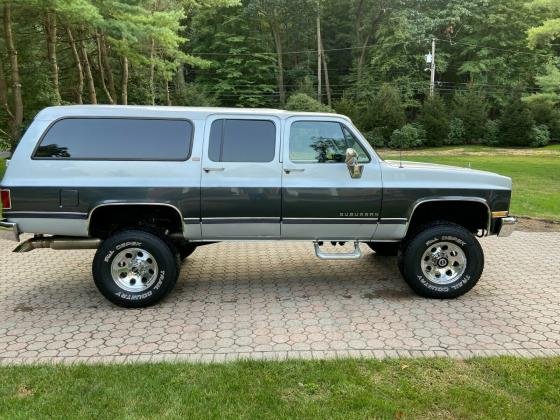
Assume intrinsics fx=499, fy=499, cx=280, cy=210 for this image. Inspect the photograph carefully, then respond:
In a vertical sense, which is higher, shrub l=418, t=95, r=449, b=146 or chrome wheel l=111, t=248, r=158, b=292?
shrub l=418, t=95, r=449, b=146

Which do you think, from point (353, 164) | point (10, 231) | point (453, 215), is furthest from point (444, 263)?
point (10, 231)

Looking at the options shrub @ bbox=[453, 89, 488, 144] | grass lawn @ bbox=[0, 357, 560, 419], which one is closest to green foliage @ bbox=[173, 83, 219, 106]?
shrub @ bbox=[453, 89, 488, 144]

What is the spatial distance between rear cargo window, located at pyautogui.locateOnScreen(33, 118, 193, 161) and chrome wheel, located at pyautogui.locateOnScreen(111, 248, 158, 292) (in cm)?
104

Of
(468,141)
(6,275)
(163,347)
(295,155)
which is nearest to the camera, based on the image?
(163,347)

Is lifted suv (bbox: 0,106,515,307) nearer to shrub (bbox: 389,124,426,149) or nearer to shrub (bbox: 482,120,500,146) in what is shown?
shrub (bbox: 389,124,426,149)

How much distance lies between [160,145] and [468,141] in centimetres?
3663

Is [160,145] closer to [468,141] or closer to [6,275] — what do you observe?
[6,275]

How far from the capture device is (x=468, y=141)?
3809cm

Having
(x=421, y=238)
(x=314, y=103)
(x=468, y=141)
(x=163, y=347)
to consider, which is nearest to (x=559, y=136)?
(x=468, y=141)

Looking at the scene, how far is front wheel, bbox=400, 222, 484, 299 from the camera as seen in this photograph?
18.2 ft

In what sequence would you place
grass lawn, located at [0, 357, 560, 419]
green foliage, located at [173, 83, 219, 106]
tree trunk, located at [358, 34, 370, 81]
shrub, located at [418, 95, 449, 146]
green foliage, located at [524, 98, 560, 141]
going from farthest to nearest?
tree trunk, located at [358, 34, 370, 81] < green foliage, located at [173, 83, 219, 106] < green foliage, located at [524, 98, 560, 141] < shrub, located at [418, 95, 449, 146] < grass lawn, located at [0, 357, 560, 419]

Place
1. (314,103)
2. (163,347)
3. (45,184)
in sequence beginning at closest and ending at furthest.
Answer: (163,347)
(45,184)
(314,103)

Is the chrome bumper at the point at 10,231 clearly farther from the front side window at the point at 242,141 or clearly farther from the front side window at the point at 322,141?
the front side window at the point at 322,141

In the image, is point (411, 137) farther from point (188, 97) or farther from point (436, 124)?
point (188, 97)
